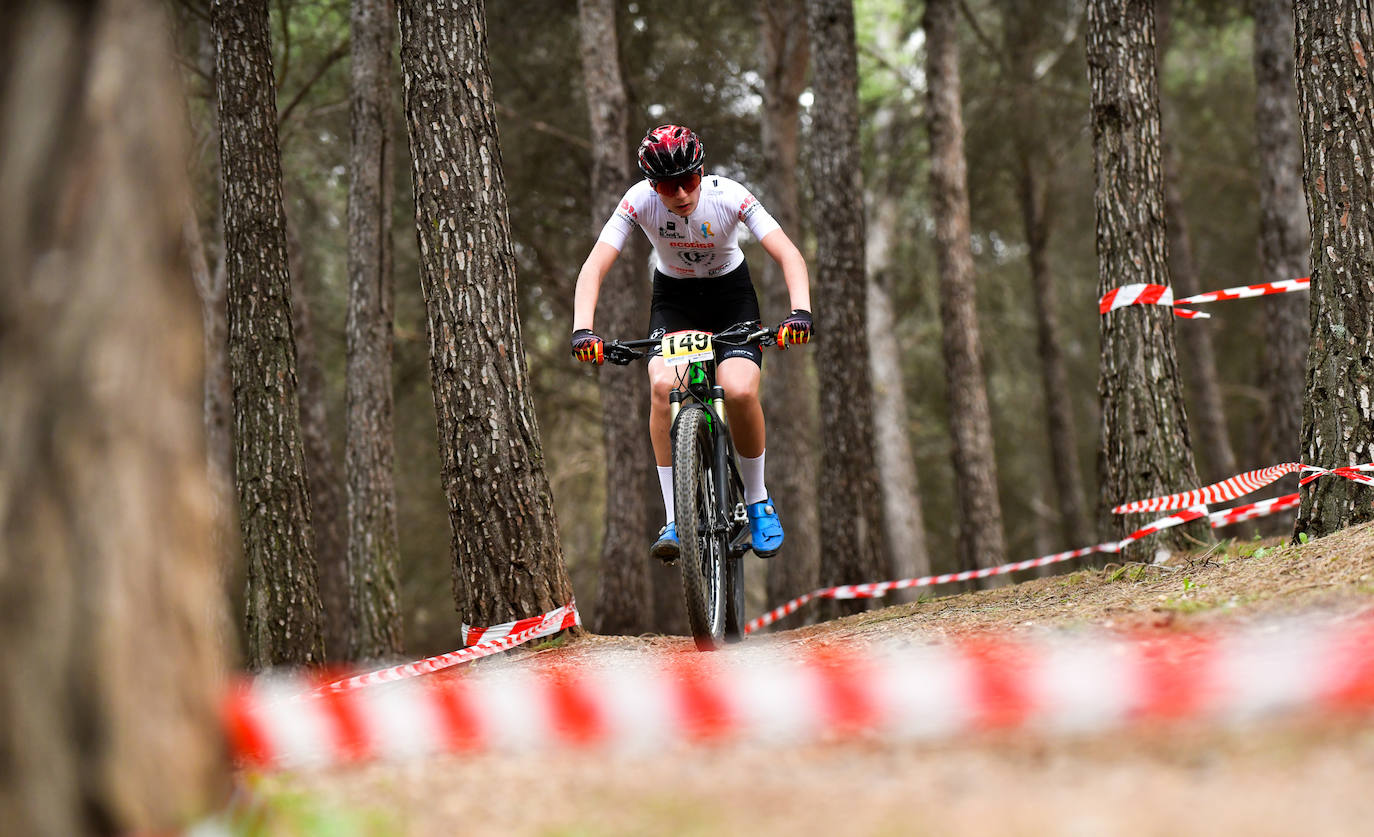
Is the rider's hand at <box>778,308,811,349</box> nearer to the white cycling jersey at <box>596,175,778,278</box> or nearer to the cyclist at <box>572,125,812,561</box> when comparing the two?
the cyclist at <box>572,125,812,561</box>

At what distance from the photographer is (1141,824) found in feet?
6.76

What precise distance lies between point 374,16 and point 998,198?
11.9 metres

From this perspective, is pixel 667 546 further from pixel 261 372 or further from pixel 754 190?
pixel 754 190

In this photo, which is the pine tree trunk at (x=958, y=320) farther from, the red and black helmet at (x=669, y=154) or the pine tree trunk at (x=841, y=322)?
the red and black helmet at (x=669, y=154)

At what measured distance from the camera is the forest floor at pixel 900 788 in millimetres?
2111

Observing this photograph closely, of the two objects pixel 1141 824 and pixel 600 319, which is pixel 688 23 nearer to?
pixel 600 319

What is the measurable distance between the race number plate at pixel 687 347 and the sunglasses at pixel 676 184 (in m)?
0.73

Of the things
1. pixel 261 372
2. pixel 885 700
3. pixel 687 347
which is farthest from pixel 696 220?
pixel 885 700

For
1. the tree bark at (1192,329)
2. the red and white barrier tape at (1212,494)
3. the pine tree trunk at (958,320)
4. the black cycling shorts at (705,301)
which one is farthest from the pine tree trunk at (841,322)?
the tree bark at (1192,329)

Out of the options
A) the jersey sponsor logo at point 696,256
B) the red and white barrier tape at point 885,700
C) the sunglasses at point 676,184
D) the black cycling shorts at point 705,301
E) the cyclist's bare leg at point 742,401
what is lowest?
the red and white barrier tape at point 885,700

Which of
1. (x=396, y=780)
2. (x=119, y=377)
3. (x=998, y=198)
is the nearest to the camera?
(x=119, y=377)

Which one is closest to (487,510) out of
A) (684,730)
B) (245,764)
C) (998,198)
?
(245,764)

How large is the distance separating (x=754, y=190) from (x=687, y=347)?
1183 cm

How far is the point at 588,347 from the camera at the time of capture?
209 inches
